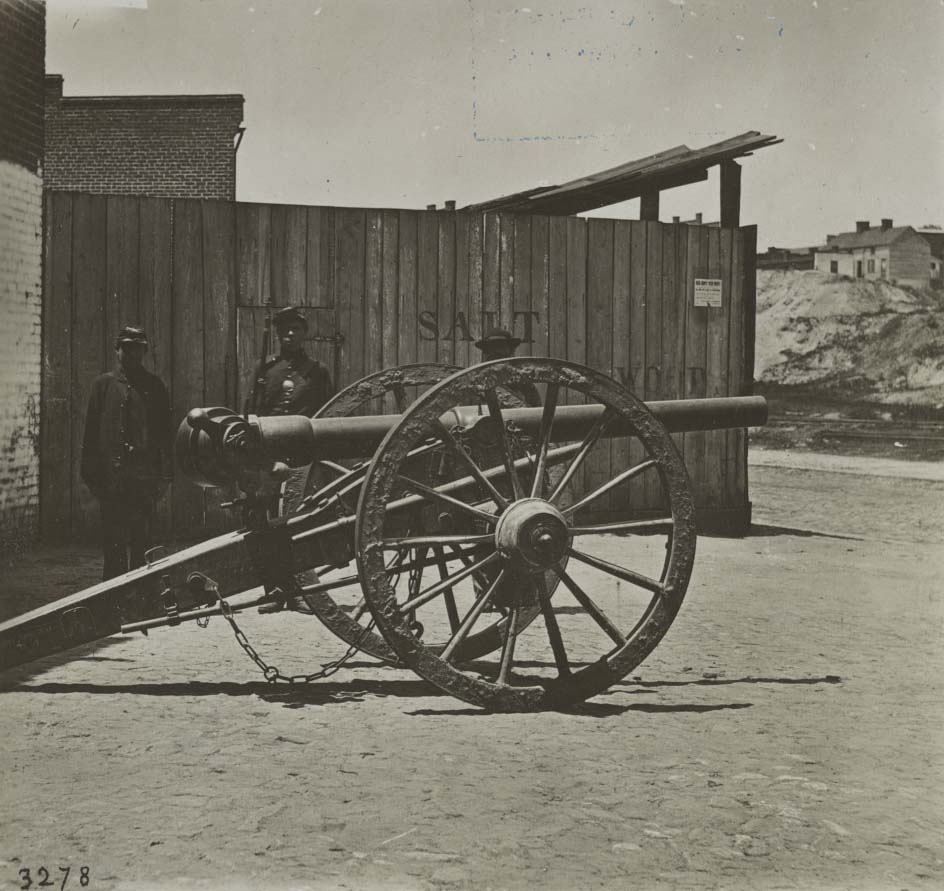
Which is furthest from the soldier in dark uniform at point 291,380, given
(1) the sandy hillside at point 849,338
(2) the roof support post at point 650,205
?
(1) the sandy hillside at point 849,338

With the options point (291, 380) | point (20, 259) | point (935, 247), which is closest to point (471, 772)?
point (291, 380)

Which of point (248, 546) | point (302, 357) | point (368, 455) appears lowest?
point (248, 546)

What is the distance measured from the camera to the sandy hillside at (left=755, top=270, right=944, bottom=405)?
3922 cm

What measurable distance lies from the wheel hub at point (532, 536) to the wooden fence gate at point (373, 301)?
18.8 feet

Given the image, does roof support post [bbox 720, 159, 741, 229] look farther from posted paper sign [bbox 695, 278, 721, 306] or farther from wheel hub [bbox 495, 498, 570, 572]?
wheel hub [bbox 495, 498, 570, 572]

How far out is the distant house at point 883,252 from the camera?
77.6 meters

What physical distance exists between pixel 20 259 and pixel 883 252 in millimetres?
76902

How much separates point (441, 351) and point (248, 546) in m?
5.96

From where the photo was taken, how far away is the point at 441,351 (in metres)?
10.9

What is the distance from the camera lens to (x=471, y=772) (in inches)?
164

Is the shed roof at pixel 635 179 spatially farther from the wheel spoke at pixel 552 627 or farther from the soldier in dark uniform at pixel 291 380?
the wheel spoke at pixel 552 627

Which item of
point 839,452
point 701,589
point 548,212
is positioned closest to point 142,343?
point 701,589

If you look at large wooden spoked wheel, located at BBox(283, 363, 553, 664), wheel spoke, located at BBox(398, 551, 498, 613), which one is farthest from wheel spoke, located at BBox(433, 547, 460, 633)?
wheel spoke, located at BBox(398, 551, 498, 613)

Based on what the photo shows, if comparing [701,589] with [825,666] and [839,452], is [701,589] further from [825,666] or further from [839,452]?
[839,452]
